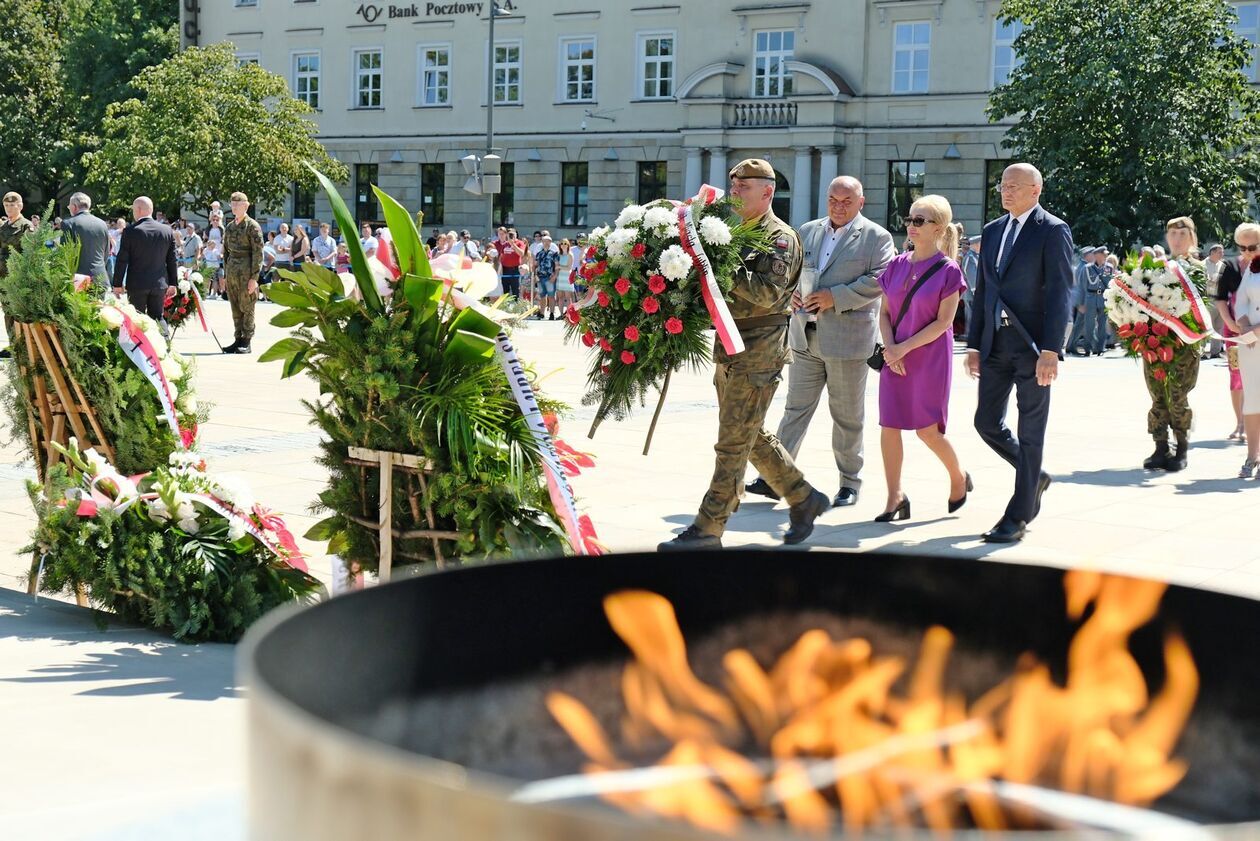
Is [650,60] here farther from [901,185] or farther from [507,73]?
[901,185]

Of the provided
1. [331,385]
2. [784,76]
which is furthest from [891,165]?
[331,385]

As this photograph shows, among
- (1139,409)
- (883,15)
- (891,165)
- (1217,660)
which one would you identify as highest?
Answer: (883,15)

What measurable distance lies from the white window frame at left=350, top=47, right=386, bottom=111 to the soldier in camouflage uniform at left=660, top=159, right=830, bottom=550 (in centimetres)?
4265

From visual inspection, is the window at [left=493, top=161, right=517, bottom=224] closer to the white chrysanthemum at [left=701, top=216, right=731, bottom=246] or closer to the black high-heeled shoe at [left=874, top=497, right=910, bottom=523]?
Result: the black high-heeled shoe at [left=874, top=497, right=910, bottom=523]

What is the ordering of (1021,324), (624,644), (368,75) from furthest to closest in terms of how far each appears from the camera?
(368,75)
(1021,324)
(624,644)

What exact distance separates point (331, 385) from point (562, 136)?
4071 centimetres

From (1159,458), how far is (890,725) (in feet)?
30.2

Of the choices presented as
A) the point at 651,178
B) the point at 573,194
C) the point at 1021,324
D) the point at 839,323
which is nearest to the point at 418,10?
the point at 573,194

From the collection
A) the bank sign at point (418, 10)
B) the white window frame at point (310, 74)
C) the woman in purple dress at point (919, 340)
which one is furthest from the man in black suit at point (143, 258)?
the white window frame at point (310, 74)

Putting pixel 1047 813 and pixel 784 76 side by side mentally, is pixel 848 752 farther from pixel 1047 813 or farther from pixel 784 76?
pixel 784 76

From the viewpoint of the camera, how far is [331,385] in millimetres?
5086

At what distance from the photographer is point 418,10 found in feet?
154

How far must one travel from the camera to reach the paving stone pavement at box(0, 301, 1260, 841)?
141 inches

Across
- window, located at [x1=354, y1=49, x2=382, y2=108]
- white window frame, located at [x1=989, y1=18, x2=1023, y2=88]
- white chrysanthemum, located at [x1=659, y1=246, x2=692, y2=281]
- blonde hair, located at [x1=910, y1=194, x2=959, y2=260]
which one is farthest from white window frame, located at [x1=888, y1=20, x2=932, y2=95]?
white chrysanthemum, located at [x1=659, y1=246, x2=692, y2=281]
